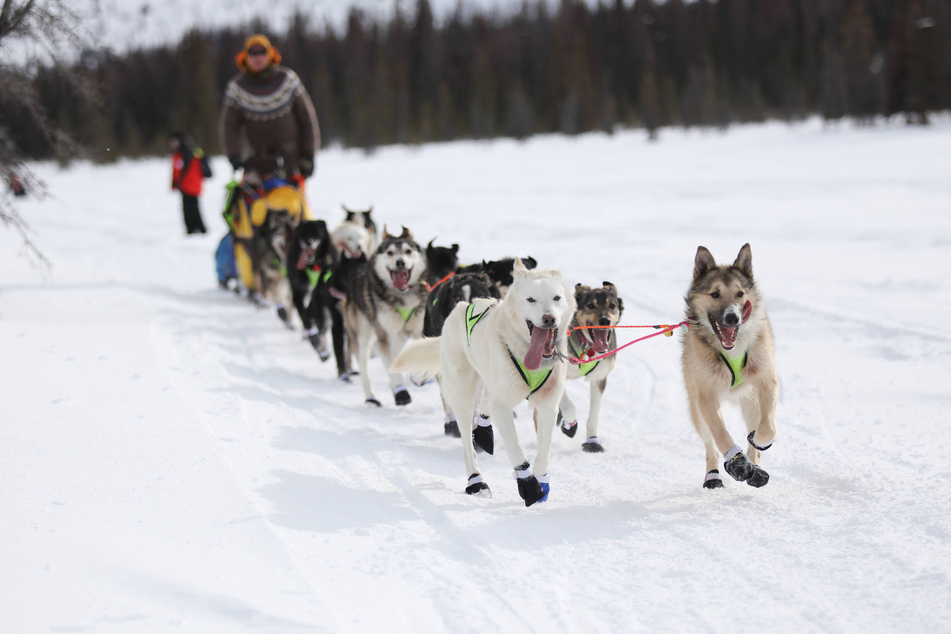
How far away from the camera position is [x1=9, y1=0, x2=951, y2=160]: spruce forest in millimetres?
38844

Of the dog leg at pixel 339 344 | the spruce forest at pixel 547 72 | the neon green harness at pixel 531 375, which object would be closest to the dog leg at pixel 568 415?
the neon green harness at pixel 531 375

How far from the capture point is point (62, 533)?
9.54 ft

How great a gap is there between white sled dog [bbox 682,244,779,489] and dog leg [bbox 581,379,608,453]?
77 centimetres

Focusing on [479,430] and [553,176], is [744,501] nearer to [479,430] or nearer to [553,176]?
[479,430]

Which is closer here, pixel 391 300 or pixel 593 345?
pixel 593 345

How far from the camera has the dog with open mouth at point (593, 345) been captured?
459 centimetres

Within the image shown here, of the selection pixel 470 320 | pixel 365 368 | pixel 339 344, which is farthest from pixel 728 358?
pixel 339 344

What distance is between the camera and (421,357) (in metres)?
4.30

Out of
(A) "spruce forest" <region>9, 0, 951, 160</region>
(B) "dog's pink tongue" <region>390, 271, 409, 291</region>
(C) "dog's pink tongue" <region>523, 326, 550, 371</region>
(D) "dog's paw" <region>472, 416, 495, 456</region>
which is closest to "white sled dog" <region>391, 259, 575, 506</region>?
(C) "dog's pink tongue" <region>523, 326, 550, 371</region>

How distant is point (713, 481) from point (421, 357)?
161 cm

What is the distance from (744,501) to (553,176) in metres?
21.1

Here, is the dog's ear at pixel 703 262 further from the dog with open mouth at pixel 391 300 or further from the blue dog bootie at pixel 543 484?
the dog with open mouth at pixel 391 300

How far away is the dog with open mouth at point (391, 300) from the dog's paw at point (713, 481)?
2.37m

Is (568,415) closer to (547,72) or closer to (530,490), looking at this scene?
(530,490)
